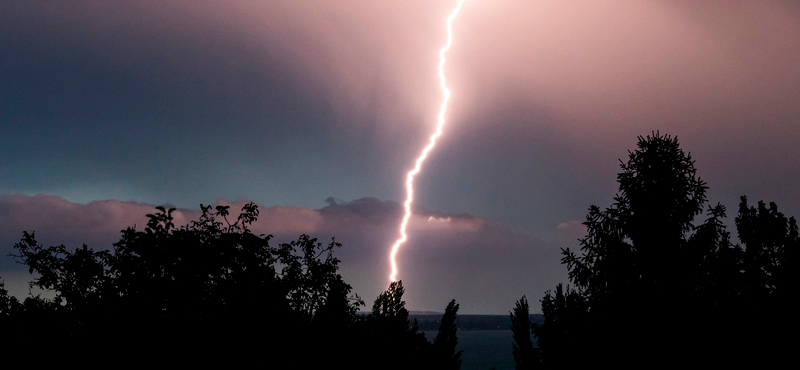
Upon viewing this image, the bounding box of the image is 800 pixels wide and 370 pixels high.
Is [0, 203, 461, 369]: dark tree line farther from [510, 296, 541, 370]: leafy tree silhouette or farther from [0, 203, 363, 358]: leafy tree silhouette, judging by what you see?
[510, 296, 541, 370]: leafy tree silhouette

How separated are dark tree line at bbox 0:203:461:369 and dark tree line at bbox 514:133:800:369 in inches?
359

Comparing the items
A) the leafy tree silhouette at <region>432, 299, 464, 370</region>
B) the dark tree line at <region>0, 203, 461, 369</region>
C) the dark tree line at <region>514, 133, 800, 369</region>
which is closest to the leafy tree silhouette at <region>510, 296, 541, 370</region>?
the leafy tree silhouette at <region>432, 299, 464, 370</region>

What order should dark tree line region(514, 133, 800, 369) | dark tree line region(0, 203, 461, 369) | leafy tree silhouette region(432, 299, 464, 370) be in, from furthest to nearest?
leafy tree silhouette region(432, 299, 464, 370) < dark tree line region(514, 133, 800, 369) < dark tree line region(0, 203, 461, 369)

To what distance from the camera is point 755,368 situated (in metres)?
14.9

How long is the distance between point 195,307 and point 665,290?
16089 mm

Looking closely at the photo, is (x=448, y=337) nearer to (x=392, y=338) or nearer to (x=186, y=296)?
(x=392, y=338)

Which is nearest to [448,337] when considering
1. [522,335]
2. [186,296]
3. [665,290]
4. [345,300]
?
[522,335]

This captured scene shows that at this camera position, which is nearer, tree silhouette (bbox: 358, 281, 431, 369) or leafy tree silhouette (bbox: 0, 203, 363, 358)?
leafy tree silhouette (bbox: 0, 203, 363, 358)

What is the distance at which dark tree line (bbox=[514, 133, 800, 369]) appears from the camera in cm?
1584

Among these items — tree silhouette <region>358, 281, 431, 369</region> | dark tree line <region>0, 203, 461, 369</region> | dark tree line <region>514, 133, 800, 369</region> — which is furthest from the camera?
tree silhouette <region>358, 281, 431, 369</region>

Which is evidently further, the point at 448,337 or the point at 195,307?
the point at 448,337

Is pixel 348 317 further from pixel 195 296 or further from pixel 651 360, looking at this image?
pixel 651 360

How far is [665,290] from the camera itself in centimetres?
1788

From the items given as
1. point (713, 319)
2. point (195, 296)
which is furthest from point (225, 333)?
point (713, 319)
